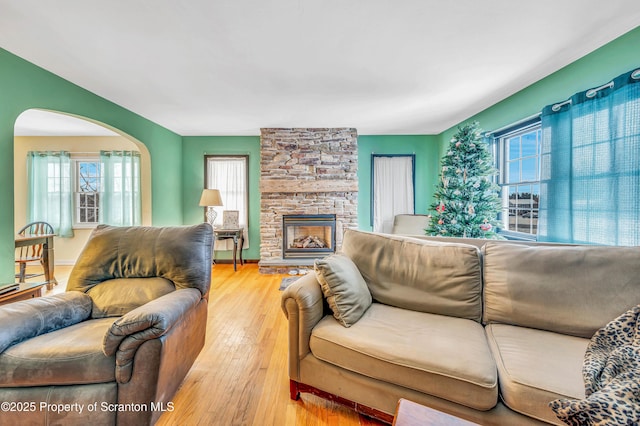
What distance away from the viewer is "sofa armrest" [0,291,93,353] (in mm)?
1223

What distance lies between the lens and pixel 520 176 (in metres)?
3.08

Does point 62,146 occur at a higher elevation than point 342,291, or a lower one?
higher

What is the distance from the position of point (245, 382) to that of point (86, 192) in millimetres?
5076

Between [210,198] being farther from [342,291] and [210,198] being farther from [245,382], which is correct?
[342,291]

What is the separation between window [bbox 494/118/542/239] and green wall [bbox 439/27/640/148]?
0.18 meters

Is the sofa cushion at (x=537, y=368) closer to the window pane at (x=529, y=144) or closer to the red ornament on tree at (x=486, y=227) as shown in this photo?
the red ornament on tree at (x=486, y=227)

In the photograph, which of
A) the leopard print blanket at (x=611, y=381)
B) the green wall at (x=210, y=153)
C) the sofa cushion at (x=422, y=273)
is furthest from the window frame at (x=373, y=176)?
the leopard print blanket at (x=611, y=381)

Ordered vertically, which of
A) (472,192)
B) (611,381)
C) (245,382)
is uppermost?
(472,192)

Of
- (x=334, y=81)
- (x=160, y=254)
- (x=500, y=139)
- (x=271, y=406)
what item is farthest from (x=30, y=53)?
(x=500, y=139)

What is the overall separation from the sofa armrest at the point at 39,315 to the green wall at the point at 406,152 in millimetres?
4145

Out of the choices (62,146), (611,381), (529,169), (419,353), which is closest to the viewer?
(611,381)

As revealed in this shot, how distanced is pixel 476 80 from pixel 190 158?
15.2ft

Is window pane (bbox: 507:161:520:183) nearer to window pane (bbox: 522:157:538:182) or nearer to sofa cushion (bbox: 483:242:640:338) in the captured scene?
window pane (bbox: 522:157:538:182)

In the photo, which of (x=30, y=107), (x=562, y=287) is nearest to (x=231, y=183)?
(x=30, y=107)
